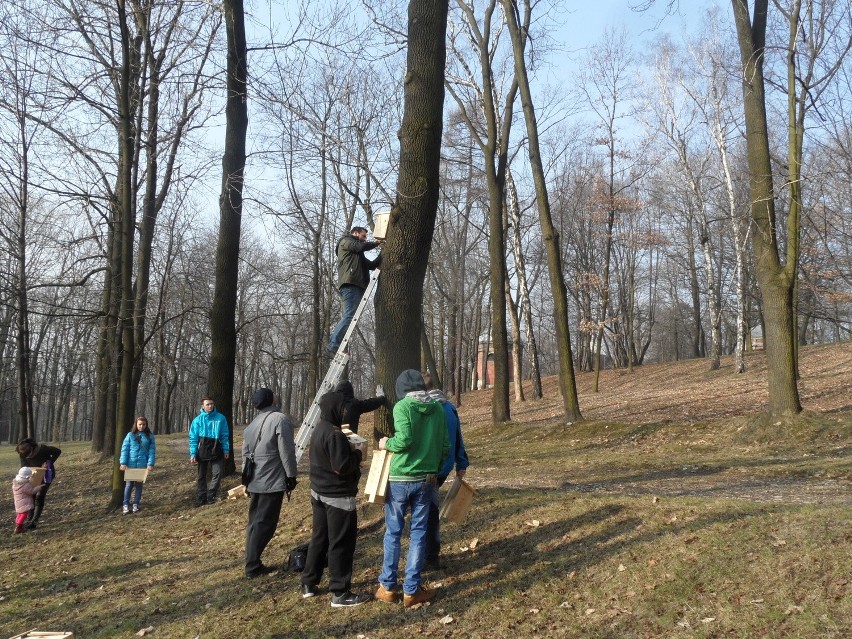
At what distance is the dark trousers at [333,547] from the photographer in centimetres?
578

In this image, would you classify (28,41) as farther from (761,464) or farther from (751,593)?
(761,464)

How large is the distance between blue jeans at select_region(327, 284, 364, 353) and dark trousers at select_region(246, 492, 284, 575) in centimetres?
206

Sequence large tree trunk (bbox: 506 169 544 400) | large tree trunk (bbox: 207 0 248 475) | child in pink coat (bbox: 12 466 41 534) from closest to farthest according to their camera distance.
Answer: child in pink coat (bbox: 12 466 41 534), large tree trunk (bbox: 207 0 248 475), large tree trunk (bbox: 506 169 544 400)

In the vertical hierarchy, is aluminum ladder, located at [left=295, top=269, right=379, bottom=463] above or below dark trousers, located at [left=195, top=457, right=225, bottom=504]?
above

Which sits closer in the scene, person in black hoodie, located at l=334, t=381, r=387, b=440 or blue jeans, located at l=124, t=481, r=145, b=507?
person in black hoodie, located at l=334, t=381, r=387, b=440

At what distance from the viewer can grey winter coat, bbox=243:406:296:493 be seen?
22.3ft

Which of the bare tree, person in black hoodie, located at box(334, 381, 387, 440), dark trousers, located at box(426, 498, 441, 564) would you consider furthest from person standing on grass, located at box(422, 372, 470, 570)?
the bare tree

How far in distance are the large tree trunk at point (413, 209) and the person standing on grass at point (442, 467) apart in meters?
1.12

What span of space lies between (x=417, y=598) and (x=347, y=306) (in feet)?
12.2

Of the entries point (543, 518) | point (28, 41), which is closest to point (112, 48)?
point (28, 41)

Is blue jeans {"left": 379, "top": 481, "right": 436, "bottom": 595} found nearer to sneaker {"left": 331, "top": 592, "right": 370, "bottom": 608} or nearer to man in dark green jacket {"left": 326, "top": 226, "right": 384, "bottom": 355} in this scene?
sneaker {"left": 331, "top": 592, "right": 370, "bottom": 608}

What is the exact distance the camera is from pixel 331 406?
586cm

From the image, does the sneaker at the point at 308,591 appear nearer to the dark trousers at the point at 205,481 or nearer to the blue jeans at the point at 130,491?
the dark trousers at the point at 205,481

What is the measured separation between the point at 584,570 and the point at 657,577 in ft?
2.01
